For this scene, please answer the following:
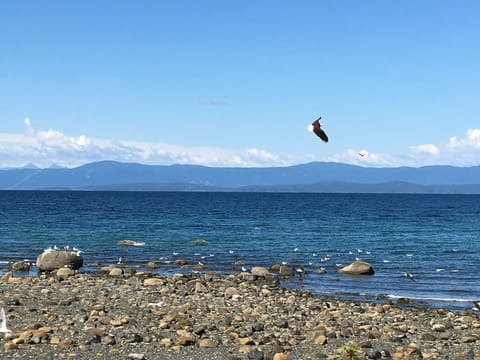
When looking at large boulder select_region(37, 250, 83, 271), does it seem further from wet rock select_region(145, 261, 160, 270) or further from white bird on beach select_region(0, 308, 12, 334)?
white bird on beach select_region(0, 308, 12, 334)

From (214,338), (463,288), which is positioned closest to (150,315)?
(214,338)

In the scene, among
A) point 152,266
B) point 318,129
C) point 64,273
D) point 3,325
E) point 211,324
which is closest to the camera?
point 318,129

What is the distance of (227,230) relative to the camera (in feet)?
222

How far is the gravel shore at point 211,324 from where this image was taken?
53.8ft

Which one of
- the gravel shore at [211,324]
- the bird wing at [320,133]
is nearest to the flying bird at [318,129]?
the bird wing at [320,133]

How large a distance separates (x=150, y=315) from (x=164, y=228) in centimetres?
4801

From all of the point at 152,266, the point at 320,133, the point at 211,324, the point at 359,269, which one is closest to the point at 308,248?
the point at 359,269

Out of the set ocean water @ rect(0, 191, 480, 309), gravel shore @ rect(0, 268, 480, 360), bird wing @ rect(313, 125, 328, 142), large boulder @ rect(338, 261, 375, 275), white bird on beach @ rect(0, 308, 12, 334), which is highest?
bird wing @ rect(313, 125, 328, 142)

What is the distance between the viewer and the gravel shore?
1639 centimetres

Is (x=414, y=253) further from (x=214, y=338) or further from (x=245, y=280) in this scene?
(x=214, y=338)

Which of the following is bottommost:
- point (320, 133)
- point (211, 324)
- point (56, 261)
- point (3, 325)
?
point (56, 261)

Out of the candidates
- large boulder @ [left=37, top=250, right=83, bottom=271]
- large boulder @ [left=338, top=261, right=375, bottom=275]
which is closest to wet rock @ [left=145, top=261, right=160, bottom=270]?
large boulder @ [left=37, top=250, right=83, bottom=271]

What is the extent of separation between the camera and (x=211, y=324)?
65.6ft

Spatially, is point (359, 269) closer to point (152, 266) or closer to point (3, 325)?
point (152, 266)
